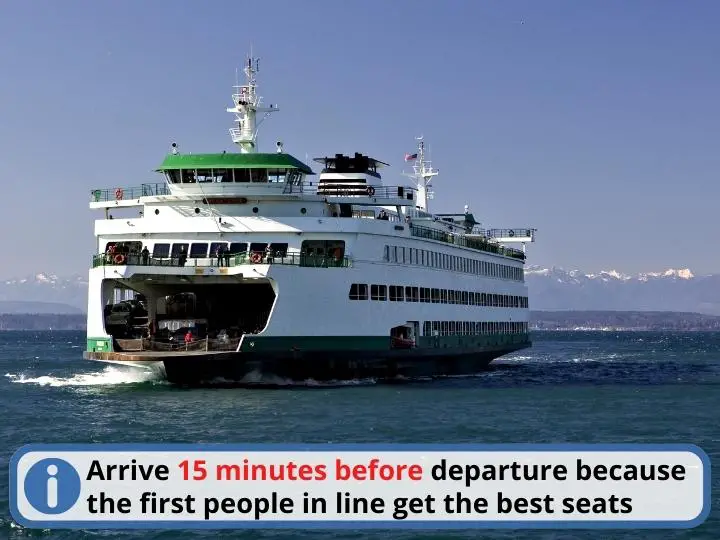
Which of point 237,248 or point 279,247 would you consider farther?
point 279,247

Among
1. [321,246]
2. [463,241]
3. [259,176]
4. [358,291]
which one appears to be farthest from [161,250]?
[463,241]

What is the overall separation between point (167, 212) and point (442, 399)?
43.4 feet

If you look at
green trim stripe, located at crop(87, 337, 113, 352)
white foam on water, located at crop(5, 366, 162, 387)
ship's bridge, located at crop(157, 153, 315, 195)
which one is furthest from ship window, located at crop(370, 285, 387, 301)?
green trim stripe, located at crop(87, 337, 113, 352)

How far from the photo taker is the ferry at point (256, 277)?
136 ft

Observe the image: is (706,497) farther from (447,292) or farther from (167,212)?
(447,292)

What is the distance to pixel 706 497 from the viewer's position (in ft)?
50.9

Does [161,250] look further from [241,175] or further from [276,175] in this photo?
[276,175]

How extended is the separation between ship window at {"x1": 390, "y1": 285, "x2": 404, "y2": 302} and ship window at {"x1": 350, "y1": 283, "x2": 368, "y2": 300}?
2.37 meters

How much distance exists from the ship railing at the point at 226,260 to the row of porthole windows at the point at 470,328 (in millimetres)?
9176

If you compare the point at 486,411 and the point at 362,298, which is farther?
the point at 362,298

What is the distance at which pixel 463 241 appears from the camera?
57875mm

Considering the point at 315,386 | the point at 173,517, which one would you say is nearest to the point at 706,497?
the point at 173,517

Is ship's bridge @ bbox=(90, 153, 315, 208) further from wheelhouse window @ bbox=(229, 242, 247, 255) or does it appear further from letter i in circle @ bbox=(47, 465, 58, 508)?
letter i in circle @ bbox=(47, 465, 58, 508)

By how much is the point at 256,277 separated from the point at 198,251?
3.54 m
